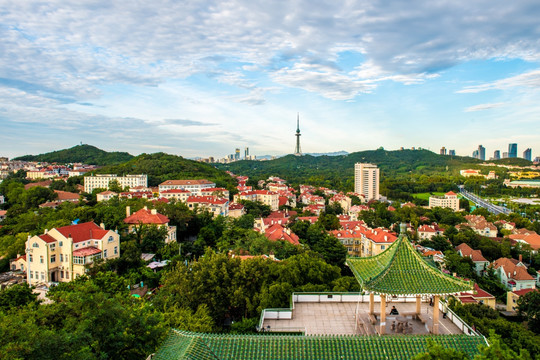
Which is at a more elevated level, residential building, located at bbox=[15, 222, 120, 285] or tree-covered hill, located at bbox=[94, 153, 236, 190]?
tree-covered hill, located at bbox=[94, 153, 236, 190]

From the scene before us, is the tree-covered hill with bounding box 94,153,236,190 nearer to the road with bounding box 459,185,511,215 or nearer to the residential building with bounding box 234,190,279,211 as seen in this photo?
the residential building with bounding box 234,190,279,211

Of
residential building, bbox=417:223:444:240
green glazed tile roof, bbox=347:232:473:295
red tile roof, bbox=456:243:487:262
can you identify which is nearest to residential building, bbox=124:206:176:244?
green glazed tile roof, bbox=347:232:473:295

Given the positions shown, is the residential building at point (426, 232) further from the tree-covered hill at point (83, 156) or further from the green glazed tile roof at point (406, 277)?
the tree-covered hill at point (83, 156)

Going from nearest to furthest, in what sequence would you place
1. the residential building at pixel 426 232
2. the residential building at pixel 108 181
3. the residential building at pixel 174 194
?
1. the residential building at pixel 426 232
2. the residential building at pixel 174 194
3. the residential building at pixel 108 181

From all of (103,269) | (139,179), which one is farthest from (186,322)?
(139,179)

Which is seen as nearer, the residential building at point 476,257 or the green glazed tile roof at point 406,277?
the green glazed tile roof at point 406,277

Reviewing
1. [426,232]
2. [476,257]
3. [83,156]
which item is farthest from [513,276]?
[83,156]

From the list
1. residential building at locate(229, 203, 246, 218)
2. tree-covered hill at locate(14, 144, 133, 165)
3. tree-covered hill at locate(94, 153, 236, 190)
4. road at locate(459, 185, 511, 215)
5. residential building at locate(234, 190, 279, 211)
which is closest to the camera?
residential building at locate(229, 203, 246, 218)

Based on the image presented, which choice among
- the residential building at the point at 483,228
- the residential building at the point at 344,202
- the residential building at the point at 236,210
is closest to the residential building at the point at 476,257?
the residential building at the point at 483,228
